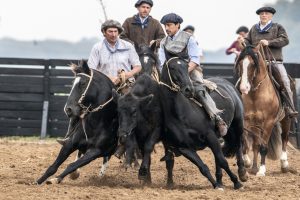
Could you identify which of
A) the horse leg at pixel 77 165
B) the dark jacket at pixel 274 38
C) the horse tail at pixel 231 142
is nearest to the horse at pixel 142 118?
the horse leg at pixel 77 165

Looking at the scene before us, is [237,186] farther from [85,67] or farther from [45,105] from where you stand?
[45,105]

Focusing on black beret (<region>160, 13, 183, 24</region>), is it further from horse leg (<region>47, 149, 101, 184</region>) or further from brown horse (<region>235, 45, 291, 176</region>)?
brown horse (<region>235, 45, 291, 176</region>)

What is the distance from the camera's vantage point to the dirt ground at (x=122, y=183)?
28.3 ft

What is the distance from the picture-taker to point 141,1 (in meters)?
12.5

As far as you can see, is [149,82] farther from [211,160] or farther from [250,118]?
[211,160]

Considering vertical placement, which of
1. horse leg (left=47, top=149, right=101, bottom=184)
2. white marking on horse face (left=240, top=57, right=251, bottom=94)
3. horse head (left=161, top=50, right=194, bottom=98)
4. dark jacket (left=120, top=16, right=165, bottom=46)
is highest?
dark jacket (left=120, top=16, right=165, bottom=46)

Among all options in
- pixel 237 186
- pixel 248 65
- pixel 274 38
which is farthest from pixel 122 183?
pixel 274 38

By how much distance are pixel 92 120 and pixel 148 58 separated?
181 centimetres

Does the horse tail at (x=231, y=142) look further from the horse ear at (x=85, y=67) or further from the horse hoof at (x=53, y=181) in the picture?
the horse hoof at (x=53, y=181)

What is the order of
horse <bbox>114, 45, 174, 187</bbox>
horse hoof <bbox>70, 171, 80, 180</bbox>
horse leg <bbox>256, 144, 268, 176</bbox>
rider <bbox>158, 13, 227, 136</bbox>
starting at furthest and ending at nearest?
1. horse leg <bbox>256, 144, 268, 176</bbox>
2. horse hoof <bbox>70, 171, 80, 180</bbox>
3. rider <bbox>158, 13, 227, 136</bbox>
4. horse <bbox>114, 45, 174, 187</bbox>

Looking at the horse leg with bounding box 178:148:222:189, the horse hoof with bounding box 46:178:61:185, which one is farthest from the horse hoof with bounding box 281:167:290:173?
the horse hoof with bounding box 46:178:61:185

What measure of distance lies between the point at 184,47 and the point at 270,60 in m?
3.17

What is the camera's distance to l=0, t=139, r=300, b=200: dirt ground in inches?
340

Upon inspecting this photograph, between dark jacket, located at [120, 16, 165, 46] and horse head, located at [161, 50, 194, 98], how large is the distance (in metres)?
2.96
